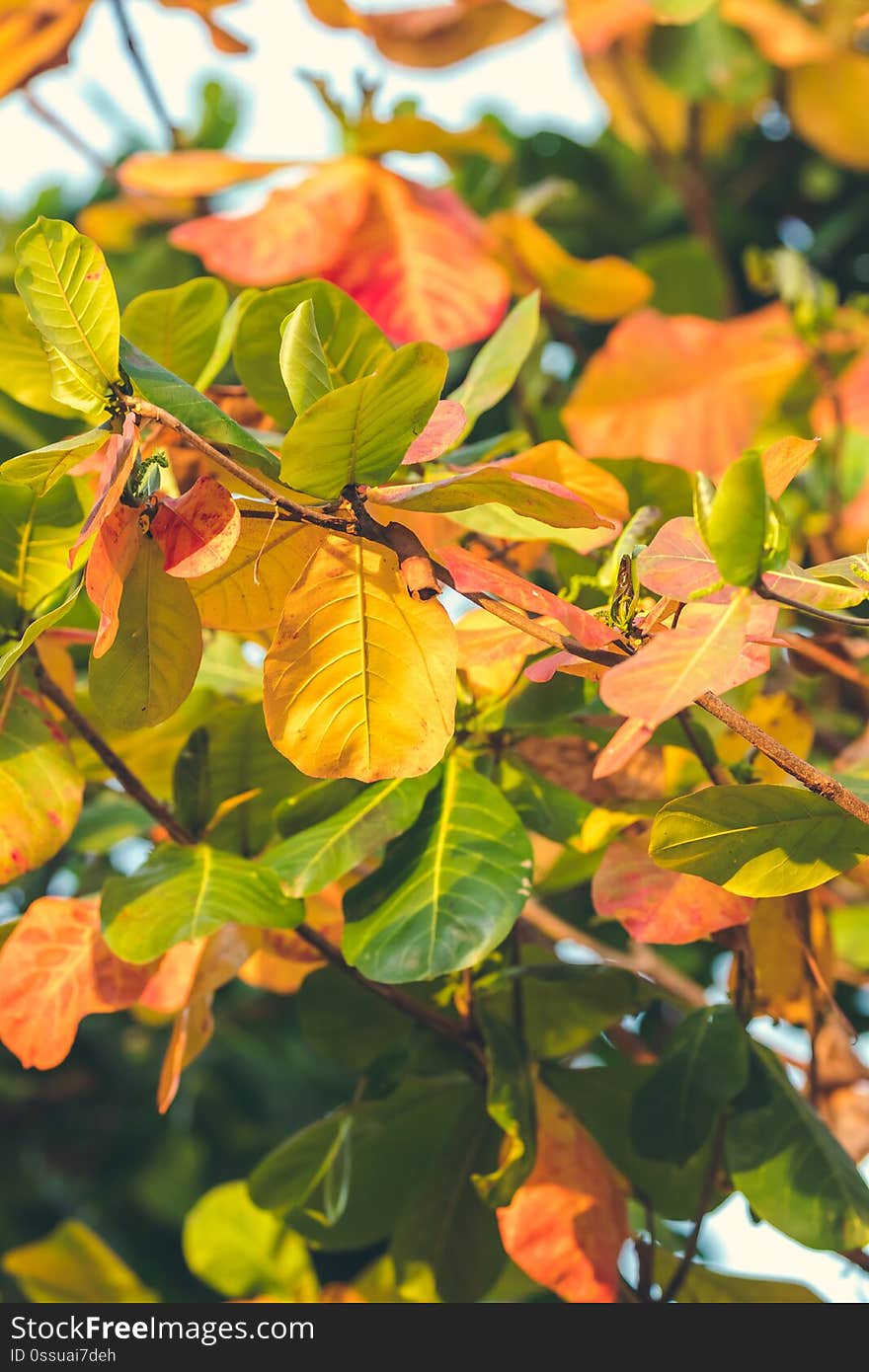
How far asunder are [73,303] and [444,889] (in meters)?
0.26

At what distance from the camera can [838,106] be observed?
1290 millimetres

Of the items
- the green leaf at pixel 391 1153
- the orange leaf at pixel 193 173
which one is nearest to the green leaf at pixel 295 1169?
the green leaf at pixel 391 1153

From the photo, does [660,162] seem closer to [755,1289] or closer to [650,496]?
[650,496]

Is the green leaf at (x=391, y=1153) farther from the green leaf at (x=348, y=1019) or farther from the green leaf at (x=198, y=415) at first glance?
the green leaf at (x=198, y=415)

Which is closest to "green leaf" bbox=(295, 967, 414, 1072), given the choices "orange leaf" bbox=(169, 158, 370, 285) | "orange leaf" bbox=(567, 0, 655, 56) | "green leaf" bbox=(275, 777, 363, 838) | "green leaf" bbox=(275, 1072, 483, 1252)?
"green leaf" bbox=(275, 1072, 483, 1252)

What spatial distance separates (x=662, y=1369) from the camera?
601 mm

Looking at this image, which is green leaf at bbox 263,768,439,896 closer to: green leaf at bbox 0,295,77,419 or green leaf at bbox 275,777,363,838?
green leaf at bbox 275,777,363,838

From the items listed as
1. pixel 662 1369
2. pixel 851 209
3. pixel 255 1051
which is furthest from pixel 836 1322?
pixel 851 209

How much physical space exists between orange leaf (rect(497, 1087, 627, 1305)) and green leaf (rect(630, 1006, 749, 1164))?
0.14ft

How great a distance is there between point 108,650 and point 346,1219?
→ 16.0 inches

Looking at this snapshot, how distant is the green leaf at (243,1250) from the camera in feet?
3.09

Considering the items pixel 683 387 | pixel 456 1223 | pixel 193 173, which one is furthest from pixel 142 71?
pixel 456 1223

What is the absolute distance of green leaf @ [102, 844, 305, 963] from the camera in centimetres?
55

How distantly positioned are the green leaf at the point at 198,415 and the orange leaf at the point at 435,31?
760mm
